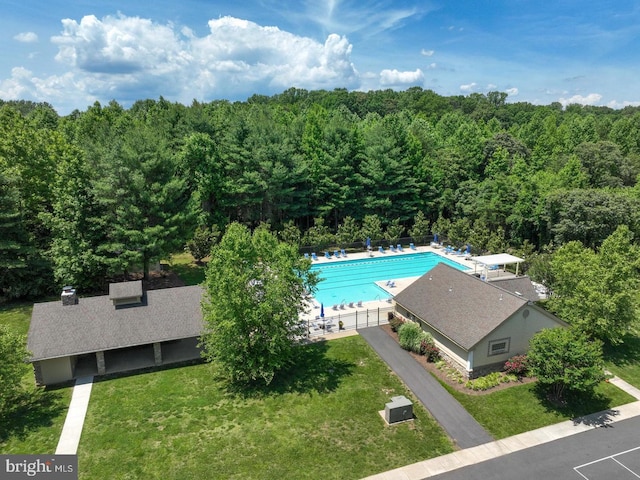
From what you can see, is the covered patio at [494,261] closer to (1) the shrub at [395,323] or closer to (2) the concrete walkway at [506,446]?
(1) the shrub at [395,323]

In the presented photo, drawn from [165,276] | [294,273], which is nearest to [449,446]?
[294,273]

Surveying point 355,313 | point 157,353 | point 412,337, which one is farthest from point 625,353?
point 157,353

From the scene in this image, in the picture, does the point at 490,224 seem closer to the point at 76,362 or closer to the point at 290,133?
the point at 290,133

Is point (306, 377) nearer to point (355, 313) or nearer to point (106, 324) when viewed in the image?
point (355, 313)

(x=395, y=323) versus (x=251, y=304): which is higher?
(x=251, y=304)

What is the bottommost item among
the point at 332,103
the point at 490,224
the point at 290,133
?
the point at 490,224

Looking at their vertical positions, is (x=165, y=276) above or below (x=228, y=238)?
below
